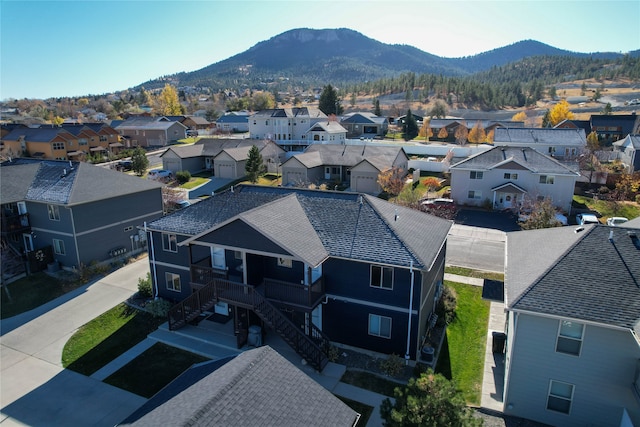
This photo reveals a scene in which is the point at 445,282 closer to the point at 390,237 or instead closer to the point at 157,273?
the point at 390,237

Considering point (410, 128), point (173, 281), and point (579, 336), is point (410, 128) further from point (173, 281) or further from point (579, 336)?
point (579, 336)

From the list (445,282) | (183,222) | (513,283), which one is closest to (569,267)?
(513,283)

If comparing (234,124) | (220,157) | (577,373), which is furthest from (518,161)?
(234,124)

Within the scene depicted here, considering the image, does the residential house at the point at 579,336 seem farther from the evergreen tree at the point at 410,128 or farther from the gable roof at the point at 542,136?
the evergreen tree at the point at 410,128

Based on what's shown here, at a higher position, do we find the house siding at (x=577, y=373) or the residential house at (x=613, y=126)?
the residential house at (x=613, y=126)

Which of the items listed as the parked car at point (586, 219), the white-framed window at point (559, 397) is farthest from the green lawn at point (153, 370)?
the parked car at point (586, 219)
